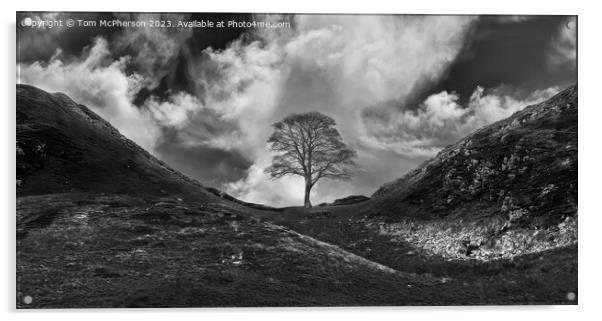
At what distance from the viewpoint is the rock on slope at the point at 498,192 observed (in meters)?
21.3

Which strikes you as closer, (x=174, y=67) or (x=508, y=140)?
(x=174, y=67)

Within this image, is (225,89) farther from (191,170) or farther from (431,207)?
(431,207)

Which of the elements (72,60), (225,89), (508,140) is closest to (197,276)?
(225,89)

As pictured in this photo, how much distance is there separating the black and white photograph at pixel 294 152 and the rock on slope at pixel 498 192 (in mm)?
102

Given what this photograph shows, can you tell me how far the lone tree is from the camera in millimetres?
23469

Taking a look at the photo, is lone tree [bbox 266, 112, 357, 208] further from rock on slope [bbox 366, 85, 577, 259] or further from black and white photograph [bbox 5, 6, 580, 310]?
rock on slope [bbox 366, 85, 577, 259]

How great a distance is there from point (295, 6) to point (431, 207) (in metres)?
12.7

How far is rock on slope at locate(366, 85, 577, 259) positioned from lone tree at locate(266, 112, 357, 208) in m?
2.60

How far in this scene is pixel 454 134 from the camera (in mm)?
23438

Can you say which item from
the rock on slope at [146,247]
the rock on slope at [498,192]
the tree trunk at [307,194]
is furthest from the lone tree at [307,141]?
the rock on slope at [146,247]

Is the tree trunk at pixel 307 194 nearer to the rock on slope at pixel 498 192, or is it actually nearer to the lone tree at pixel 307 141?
the lone tree at pixel 307 141

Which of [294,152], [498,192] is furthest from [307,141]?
[498,192]

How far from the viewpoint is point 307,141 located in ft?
83.9

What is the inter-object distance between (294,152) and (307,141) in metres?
0.97
